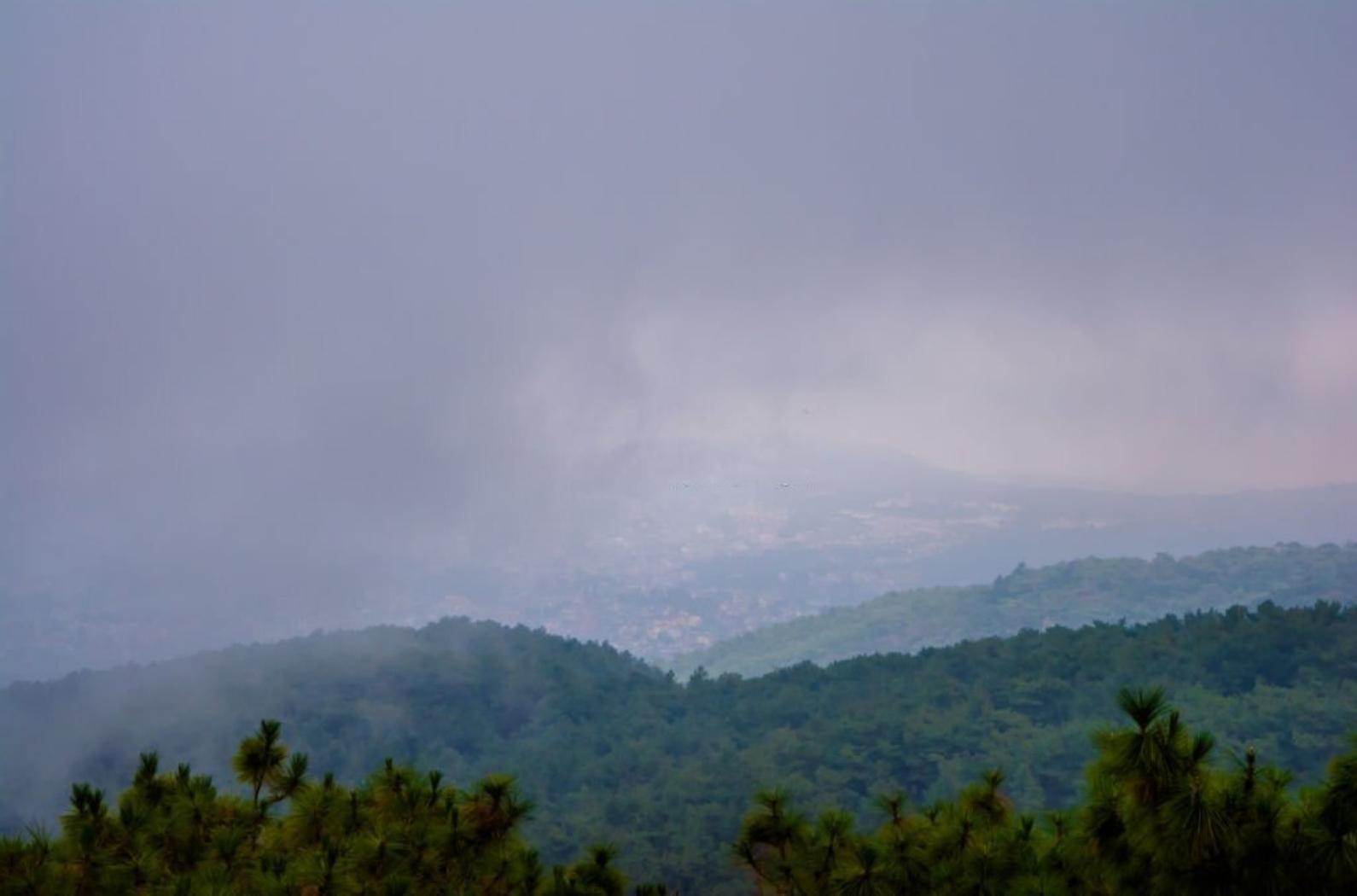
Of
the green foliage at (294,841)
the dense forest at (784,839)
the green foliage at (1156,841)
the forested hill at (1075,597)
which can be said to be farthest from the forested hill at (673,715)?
the forested hill at (1075,597)

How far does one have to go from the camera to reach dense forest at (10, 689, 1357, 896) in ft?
19.1

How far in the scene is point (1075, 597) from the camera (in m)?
118

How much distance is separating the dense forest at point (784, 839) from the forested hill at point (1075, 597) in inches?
4035

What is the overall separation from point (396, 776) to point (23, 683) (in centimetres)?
9490

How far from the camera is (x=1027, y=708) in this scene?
197ft

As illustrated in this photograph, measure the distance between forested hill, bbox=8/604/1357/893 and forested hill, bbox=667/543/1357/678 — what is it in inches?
1502

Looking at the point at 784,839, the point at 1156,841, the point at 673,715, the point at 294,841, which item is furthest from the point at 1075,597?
the point at 1156,841

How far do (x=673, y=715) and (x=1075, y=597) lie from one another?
65.6 meters

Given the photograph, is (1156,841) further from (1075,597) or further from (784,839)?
(1075,597)

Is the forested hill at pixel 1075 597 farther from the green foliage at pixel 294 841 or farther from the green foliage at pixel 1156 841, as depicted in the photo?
the green foliage at pixel 1156 841

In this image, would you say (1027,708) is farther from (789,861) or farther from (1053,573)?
(1053,573)

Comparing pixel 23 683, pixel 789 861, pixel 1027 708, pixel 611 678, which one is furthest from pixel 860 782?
pixel 23 683

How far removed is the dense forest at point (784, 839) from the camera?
5832mm

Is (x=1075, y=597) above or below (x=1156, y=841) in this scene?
below
